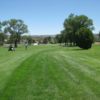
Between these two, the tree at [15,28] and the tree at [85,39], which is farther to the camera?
the tree at [15,28]

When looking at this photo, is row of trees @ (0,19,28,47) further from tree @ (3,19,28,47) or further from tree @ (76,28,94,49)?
tree @ (76,28,94,49)

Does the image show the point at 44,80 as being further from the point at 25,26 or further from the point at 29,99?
the point at 25,26

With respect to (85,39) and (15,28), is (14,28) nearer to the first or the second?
(15,28)

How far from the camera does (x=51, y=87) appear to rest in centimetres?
1329

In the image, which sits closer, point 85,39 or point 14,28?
point 85,39

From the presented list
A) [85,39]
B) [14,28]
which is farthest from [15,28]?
[85,39]

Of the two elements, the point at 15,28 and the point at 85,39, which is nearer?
the point at 85,39

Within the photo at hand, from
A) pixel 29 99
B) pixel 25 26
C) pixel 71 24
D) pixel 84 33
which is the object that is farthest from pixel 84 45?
pixel 25 26

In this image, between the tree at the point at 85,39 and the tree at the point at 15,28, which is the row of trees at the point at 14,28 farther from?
the tree at the point at 85,39

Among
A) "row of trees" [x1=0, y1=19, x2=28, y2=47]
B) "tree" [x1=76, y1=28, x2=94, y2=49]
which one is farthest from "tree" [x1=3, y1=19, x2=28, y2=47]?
"tree" [x1=76, y1=28, x2=94, y2=49]

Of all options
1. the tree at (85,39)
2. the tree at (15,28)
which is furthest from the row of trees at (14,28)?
the tree at (85,39)

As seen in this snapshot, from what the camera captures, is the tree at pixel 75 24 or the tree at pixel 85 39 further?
the tree at pixel 75 24

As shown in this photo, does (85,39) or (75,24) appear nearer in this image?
(85,39)

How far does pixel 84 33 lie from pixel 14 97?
62.5m
